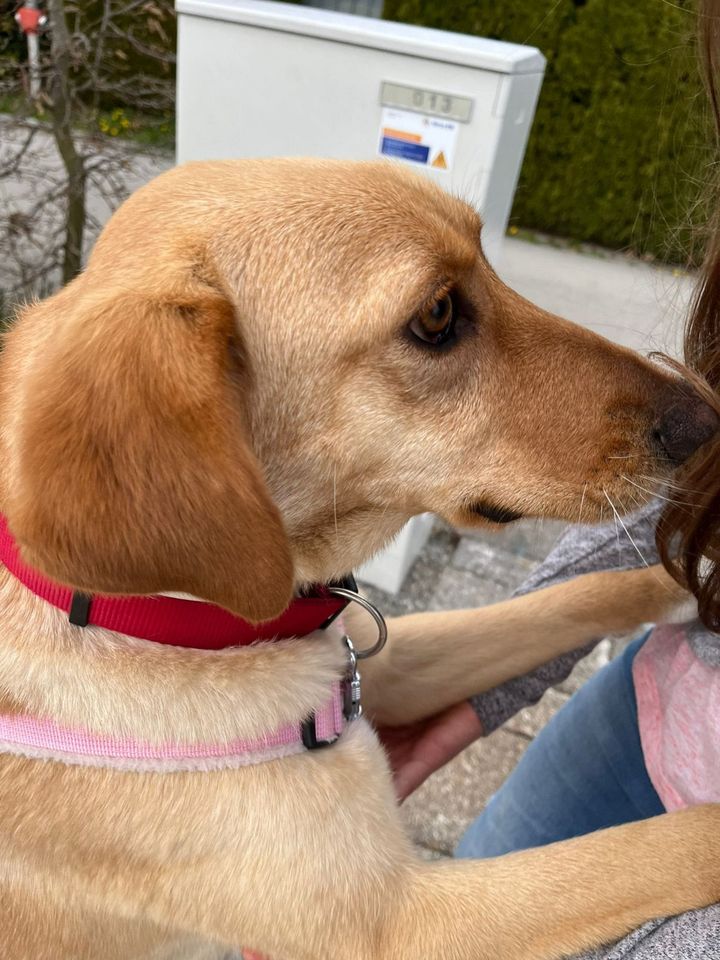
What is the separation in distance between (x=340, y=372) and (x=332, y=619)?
0.55m

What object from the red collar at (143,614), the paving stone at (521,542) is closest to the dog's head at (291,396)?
the red collar at (143,614)

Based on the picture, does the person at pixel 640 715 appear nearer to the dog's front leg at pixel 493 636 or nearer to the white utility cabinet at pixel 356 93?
the dog's front leg at pixel 493 636

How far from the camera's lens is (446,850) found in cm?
297

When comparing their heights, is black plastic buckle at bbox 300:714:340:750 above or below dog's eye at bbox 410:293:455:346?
below

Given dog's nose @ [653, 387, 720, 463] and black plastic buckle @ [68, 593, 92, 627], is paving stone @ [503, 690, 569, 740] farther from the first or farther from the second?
black plastic buckle @ [68, 593, 92, 627]

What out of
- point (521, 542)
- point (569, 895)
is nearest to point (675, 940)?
point (569, 895)

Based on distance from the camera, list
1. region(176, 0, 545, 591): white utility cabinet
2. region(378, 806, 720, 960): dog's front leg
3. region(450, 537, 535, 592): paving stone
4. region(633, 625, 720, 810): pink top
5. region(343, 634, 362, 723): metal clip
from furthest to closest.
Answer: region(450, 537, 535, 592): paving stone
region(176, 0, 545, 591): white utility cabinet
region(343, 634, 362, 723): metal clip
region(633, 625, 720, 810): pink top
region(378, 806, 720, 960): dog's front leg

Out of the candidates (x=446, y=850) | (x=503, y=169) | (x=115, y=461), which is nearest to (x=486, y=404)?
(x=115, y=461)

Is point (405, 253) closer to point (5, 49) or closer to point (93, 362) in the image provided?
point (93, 362)

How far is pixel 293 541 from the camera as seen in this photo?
1.53 metres

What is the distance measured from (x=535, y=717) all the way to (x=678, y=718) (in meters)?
2.04

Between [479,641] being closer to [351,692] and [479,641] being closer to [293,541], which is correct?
[351,692]

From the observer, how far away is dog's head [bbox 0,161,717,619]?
110 cm

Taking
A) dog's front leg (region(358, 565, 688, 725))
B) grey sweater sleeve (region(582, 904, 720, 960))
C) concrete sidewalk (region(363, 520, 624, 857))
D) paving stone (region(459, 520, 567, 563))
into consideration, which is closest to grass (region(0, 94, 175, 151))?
concrete sidewalk (region(363, 520, 624, 857))
